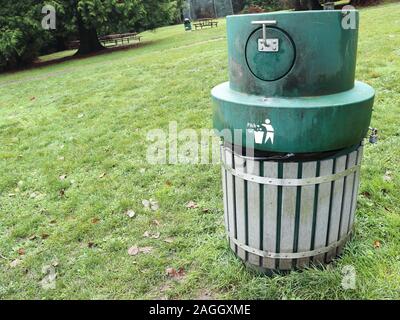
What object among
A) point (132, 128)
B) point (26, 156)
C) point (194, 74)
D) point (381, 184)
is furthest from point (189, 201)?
point (194, 74)

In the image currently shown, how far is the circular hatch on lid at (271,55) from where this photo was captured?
2.08 meters

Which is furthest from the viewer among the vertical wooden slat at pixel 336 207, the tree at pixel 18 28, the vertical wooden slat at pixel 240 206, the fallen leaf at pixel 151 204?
the tree at pixel 18 28

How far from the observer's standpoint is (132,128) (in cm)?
585

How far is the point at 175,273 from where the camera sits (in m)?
2.85

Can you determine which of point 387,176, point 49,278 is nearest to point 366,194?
point 387,176

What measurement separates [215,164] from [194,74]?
4354 mm

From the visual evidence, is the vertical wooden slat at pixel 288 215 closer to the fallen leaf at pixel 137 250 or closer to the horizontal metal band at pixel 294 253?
the horizontal metal band at pixel 294 253

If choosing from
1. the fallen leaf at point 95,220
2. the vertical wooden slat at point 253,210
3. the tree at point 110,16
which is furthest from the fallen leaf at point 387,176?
the tree at point 110,16

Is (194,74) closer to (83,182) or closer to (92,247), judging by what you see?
(83,182)

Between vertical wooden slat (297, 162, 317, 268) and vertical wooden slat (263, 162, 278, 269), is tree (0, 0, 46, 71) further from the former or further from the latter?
vertical wooden slat (297, 162, 317, 268)

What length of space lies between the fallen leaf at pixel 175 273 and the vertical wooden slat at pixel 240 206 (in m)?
0.45

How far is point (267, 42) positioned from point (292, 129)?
490 mm

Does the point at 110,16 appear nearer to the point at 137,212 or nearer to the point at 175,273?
the point at 137,212

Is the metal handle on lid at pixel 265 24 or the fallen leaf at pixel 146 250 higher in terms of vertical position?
the metal handle on lid at pixel 265 24
